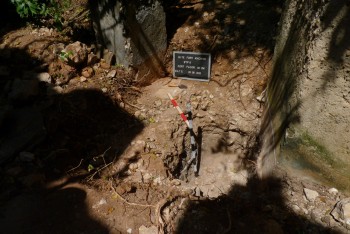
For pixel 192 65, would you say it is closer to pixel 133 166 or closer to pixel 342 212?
pixel 133 166

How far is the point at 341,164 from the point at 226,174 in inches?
62.3

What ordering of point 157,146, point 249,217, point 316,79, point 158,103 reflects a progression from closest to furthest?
point 316,79 → point 249,217 → point 157,146 → point 158,103

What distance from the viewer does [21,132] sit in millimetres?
2869

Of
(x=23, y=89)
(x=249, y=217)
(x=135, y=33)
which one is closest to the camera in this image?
(x=249, y=217)

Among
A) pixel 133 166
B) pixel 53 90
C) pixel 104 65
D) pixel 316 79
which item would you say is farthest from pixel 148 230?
pixel 104 65

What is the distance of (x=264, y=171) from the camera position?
301 cm

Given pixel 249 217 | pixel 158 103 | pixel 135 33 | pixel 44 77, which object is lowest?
pixel 249 217

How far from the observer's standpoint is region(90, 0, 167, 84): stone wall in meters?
3.27

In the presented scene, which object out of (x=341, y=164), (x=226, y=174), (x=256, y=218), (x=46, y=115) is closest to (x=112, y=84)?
(x=46, y=115)

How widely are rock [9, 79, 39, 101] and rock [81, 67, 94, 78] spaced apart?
0.55 metres

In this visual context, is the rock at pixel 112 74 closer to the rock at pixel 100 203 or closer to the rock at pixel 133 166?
the rock at pixel 133 166

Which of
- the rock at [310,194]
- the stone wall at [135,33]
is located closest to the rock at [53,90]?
the stone wall at [135,33]

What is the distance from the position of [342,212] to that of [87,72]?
9.60ft

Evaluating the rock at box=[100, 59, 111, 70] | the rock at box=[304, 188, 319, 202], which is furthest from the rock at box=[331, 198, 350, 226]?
the rock at box=[100, 59, 111, 70]
